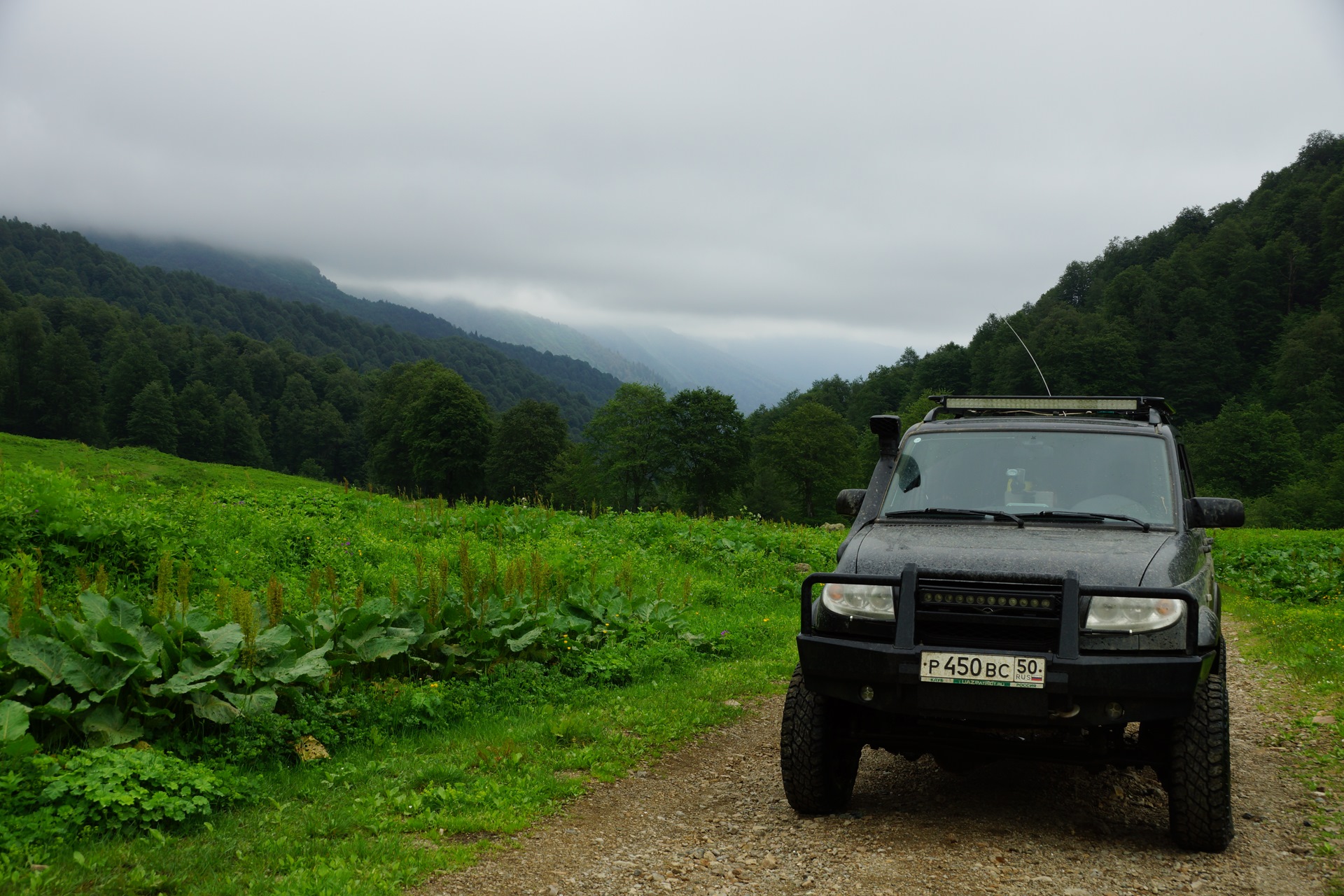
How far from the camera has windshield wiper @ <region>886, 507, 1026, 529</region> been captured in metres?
5.13

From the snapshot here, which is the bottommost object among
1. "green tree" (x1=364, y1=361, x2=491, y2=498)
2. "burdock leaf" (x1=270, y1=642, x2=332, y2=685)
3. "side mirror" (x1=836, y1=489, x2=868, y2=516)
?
"green tree" (x1=364, y1=361, x2=491, y2=498)

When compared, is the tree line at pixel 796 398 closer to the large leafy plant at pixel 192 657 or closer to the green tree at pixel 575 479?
the green tree at pixel 575 479

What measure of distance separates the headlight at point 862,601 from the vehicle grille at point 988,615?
0.15 m

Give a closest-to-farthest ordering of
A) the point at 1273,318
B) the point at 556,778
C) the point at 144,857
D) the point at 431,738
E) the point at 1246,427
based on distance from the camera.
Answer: the point at 144,857, the point at 556,778, the point at 431,738, the point at 1246,427, the point at 1273,318

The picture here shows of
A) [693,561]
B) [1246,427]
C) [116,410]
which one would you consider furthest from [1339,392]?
[116,410]

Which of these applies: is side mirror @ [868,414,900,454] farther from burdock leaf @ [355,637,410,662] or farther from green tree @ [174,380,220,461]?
green tree @ [174,380,220,461]

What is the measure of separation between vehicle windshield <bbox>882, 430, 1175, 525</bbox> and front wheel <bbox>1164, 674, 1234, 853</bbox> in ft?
4.16

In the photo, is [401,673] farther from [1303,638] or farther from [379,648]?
[1303,638]

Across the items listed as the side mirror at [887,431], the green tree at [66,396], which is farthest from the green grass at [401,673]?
the green tree at [66,396]

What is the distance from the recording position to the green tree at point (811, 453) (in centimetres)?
7444

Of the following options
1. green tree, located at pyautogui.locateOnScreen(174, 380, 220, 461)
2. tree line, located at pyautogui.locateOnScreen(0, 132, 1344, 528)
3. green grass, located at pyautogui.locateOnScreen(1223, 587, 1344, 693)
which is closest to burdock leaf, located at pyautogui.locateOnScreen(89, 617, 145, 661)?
green grass, located at pyautogui.locateOnScreen(1223, 587, 1344, 693)

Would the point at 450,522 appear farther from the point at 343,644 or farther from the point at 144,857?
the point at 144,857

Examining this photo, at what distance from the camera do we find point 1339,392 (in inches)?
2931

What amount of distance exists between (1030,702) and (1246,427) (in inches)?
3056
